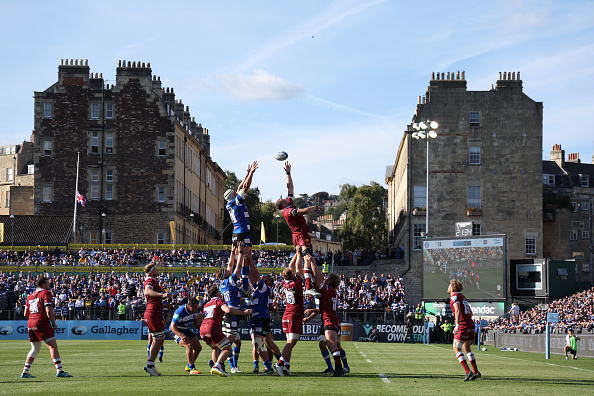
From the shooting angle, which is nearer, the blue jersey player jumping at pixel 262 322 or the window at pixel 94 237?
the blue jersey player jumping at pixel 262 322

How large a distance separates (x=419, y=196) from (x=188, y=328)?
49254mm

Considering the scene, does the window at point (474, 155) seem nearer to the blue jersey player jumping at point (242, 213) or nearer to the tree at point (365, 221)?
the tree at point (365, 221)

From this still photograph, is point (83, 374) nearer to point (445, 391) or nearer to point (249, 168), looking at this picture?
point (249, 168)

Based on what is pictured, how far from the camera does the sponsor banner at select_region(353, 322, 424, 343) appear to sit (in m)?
47.5

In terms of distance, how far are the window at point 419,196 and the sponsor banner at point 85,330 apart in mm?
28230

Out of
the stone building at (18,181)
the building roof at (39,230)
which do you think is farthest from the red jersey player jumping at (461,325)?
the stone building at (18,181)

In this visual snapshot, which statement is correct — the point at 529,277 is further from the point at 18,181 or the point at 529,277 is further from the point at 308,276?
the point at 18,181

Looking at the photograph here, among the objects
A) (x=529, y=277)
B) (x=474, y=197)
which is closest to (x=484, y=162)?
(x=474, y=197)

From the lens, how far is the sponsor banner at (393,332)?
47.5 metres

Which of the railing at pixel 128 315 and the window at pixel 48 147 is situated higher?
the window at pixel 48 147

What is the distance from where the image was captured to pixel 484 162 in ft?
215

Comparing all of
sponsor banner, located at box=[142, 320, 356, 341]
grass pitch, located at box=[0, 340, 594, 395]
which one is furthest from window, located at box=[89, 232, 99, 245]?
grass pitch, located at box=[0, 340, 594, 395]

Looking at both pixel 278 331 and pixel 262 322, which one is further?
pixel 278 331

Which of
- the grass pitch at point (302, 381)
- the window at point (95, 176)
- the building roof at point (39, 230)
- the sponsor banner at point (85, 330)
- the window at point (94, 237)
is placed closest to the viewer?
the grass pitch at point (302, 381)
